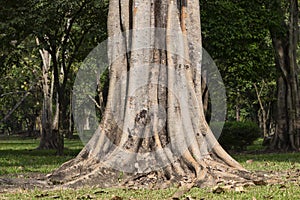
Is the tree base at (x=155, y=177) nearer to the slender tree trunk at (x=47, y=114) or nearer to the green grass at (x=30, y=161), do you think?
the green grass at (x=30, y=161)

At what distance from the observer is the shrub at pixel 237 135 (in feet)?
73.7

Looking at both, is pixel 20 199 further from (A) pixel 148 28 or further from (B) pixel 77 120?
(B) pixel 77 120

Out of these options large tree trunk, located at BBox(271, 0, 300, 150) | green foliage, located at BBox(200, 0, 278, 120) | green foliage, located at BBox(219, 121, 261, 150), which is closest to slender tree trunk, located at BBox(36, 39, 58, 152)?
green foliage, located at BBox(219, 121, 261, 150)

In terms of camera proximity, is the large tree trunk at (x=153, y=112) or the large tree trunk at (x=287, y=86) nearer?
the large tree trunk at (x=153, y=112)

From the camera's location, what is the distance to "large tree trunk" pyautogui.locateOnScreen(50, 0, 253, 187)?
8.58 m

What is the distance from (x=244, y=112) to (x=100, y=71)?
2273 cm

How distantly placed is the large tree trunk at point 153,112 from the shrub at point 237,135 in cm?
1265

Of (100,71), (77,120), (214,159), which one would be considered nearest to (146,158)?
(214,159)

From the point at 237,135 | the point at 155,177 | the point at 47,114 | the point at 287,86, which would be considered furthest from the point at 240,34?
the point at 47,114

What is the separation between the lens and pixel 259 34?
1955 cm

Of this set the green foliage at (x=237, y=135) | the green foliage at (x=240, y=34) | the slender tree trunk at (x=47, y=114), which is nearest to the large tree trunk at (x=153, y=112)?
the green foliage at (x=240, y=34)

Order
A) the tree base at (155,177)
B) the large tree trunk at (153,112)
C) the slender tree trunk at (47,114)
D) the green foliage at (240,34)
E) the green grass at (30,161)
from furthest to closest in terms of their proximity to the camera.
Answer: the slender tree trunk at (47,114) < the green foliage at (240,34) < the green grass at (30,161) < the large tree trunk at (153,112) < the tree base at (155,177)

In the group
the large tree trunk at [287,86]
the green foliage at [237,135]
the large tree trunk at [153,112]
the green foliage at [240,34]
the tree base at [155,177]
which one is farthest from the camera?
the green foliage at [237,135]

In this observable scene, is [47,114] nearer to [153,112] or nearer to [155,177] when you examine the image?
[153,112]
